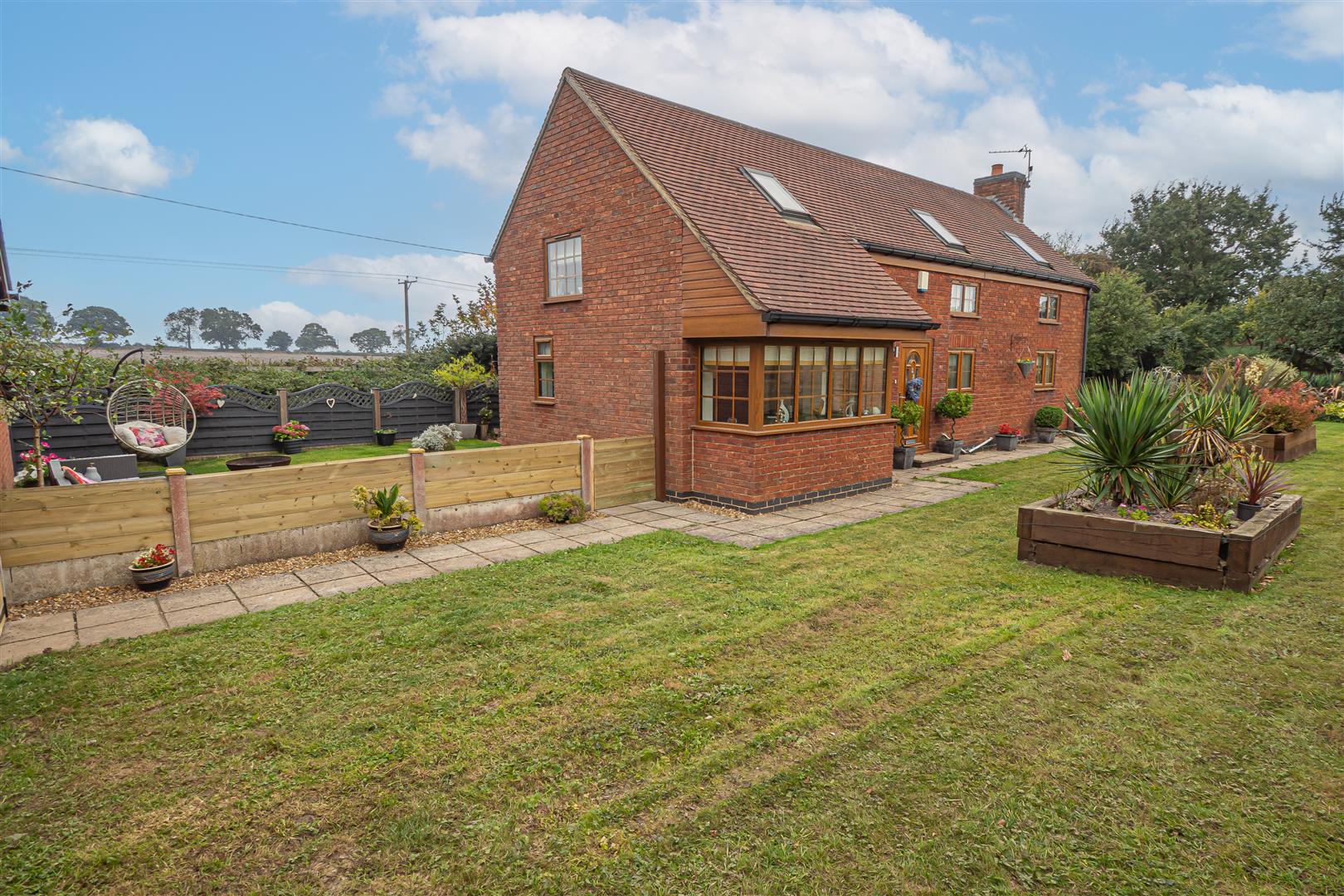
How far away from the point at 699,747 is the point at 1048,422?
61.3 feet

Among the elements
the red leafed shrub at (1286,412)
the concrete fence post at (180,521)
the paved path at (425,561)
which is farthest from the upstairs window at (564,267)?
the red leafed shrub at (1286,412)

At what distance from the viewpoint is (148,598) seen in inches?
241

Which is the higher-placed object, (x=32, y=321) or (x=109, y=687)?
(x=32, y=321)

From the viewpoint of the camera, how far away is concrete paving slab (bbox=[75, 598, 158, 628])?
5.54 m

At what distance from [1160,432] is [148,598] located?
33.6 feet

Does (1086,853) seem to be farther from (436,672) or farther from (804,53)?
(804,53)

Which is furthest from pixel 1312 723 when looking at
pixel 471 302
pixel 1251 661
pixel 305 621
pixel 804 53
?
pixel 471 302

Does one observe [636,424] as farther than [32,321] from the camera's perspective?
Yes

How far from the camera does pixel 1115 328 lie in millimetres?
23406

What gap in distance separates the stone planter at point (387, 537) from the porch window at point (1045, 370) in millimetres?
18325

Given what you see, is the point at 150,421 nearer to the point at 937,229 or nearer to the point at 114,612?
the point at 114,612

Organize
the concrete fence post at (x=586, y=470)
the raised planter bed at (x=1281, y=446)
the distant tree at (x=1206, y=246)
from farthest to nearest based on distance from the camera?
the distant tree at (x=1206, y=246)
the raised planter bed at (x=1281, y=446)
the concrete fence post at (x=586, y=470)

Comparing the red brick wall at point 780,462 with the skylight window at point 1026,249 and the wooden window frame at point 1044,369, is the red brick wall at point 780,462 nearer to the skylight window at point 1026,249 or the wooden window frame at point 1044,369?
the wooden window frame at point 1044,369

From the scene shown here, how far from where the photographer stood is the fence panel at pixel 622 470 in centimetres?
995
